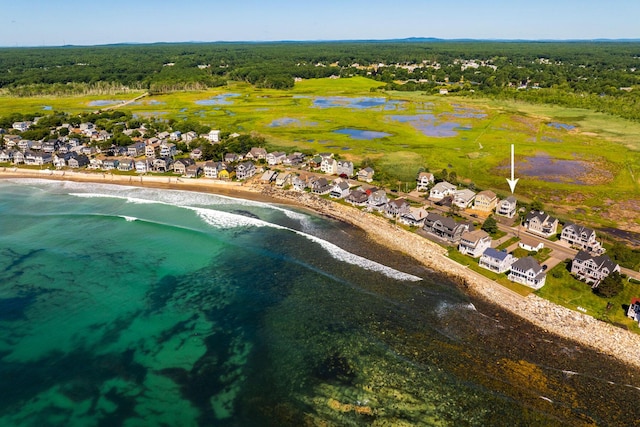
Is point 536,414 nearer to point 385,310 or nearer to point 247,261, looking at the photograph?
point 385,310

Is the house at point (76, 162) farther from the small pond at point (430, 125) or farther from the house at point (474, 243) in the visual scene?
the small pond at point (430, 125)

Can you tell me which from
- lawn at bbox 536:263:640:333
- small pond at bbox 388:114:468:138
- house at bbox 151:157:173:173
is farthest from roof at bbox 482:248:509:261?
small pond at bbox 388:114:468:138

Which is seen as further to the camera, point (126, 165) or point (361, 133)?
point (361, 133)

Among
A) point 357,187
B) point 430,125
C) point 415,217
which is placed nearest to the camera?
point 415,217

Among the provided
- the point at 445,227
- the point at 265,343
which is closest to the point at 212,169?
the point at 445,227

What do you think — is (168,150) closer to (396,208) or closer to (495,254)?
(396,208)

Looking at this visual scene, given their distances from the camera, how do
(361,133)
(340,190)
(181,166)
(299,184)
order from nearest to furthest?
(340,190) → (299,184) → (181,166) → (361,133)

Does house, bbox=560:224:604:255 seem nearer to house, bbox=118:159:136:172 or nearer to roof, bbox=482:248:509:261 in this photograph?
roof, bbox=482:248:509:261

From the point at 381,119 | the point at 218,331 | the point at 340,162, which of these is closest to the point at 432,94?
the point at 381,119
